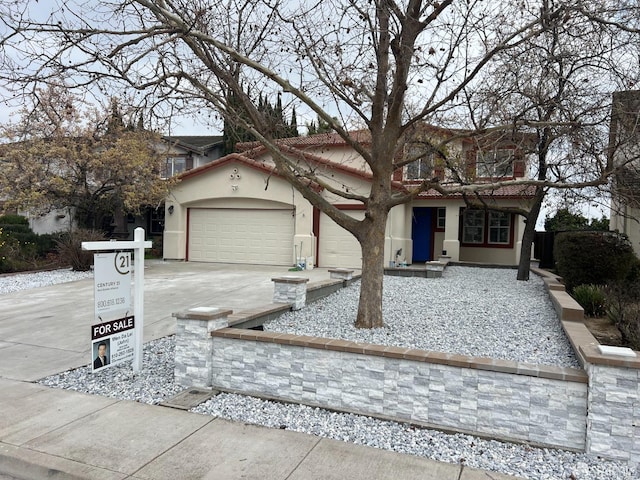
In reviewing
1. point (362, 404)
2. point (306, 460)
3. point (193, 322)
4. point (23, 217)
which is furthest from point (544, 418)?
point (23, 217)

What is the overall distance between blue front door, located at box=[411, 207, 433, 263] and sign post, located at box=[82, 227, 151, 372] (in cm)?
1701

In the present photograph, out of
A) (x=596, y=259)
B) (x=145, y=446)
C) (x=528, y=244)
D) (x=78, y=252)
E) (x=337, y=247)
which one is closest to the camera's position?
(x=145, y=446)

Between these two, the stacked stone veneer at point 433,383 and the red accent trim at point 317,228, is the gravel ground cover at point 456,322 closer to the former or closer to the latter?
the stacked stone veneer at point 433,383

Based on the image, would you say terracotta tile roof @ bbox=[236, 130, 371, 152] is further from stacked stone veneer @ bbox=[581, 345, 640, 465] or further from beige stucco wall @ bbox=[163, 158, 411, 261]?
stacked stone veneer @ bbox=[581, 345, 640, 465]

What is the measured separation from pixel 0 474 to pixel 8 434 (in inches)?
20.4

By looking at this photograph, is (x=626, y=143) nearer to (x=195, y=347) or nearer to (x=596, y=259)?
(x=596, y=259)

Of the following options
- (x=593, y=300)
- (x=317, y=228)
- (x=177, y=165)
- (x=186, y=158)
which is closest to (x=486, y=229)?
(x=317, y=228)

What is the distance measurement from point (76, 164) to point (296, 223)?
323 inches

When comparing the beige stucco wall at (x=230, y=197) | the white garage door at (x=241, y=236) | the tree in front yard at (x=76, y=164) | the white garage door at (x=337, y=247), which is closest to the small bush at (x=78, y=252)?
the tree in front yard at (x=76, y=164)

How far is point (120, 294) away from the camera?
5.41 metres

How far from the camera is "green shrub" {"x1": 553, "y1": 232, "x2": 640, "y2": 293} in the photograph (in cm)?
1048

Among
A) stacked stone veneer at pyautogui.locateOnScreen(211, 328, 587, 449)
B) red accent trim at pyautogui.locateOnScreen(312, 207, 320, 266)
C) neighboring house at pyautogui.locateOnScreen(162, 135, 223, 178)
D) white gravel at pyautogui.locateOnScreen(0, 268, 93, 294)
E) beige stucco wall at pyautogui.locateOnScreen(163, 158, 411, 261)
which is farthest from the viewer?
neighboring house at pyautogui.locateOnScreen(162, 135, 223, 178)

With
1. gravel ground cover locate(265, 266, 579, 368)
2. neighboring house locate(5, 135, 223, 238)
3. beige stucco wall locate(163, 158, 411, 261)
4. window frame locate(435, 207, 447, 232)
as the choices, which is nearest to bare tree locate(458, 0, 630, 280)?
gravel ground cover locate(265, 266, 579, 368)

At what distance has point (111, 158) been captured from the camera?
16.1m
